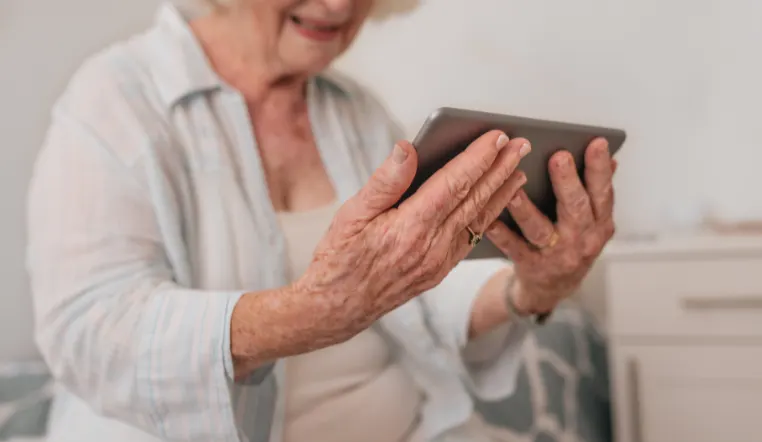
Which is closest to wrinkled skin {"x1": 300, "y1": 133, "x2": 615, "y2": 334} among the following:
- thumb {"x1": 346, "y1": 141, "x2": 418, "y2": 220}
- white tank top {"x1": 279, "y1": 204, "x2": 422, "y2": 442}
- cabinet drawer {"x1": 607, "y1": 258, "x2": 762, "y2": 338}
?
thumb {"x1": 346, "y1": 141, "x2": 418, "y2": 220}

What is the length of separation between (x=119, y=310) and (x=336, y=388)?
0.25 meters

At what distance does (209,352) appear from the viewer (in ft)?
1.70

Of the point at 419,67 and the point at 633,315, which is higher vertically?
the point at 419,67

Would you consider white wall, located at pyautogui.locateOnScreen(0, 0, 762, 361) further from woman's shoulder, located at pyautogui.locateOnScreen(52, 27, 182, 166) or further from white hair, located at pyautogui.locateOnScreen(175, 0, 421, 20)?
woman's shoulder, located at pyautogui.locateOnScreen(52, 27, 182, 166)

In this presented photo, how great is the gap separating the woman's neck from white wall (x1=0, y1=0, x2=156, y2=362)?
1.41 feet

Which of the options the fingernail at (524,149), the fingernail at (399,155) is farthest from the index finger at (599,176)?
the fingernail at (399,155)

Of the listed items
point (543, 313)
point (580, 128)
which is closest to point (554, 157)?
point (580, 128)

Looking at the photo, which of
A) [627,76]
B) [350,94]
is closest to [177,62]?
[350,94]

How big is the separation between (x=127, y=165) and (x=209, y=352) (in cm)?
20

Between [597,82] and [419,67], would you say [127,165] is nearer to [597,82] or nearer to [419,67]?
[419,67]

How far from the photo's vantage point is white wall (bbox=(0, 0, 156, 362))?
990 mm

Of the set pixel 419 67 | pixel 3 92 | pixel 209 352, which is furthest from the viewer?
pixel 419 67

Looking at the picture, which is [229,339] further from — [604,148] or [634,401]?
[634,401]

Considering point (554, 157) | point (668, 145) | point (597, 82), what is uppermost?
point (554, 157)
